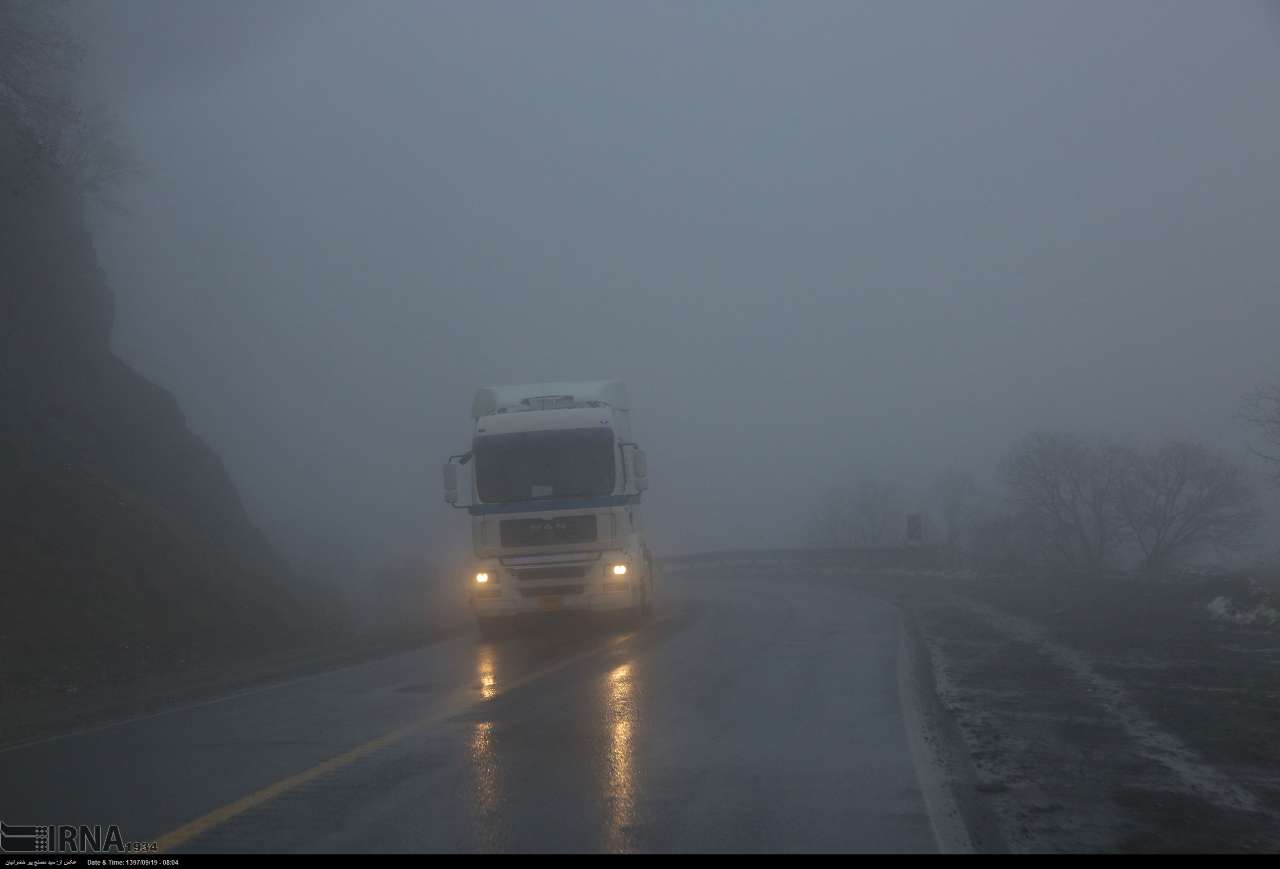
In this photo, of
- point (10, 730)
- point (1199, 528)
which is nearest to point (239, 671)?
point (10, 730)

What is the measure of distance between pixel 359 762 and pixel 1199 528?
117ft

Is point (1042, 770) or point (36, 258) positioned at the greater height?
point (36, 258)

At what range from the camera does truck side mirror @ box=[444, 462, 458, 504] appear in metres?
19.1

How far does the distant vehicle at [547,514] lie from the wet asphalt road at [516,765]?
152 inches

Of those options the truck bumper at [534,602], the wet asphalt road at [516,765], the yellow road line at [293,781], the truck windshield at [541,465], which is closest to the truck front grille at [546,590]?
the truck bumper at [534,602]

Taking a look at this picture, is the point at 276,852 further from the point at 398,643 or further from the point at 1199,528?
the point at 1199,528

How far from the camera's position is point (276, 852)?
6.06 meters

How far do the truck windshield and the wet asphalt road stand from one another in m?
4.65

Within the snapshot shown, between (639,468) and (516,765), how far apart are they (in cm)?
1196

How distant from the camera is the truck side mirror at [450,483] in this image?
19.1m

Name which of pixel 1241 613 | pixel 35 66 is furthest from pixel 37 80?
pixel 1241 613

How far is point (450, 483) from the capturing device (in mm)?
19125

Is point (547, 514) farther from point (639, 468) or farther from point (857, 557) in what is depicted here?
point (857, 557)

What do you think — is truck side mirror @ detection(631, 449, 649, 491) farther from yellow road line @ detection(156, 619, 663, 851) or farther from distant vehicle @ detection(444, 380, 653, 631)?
yellow road line @ detection(156, 619, 663, 851)
